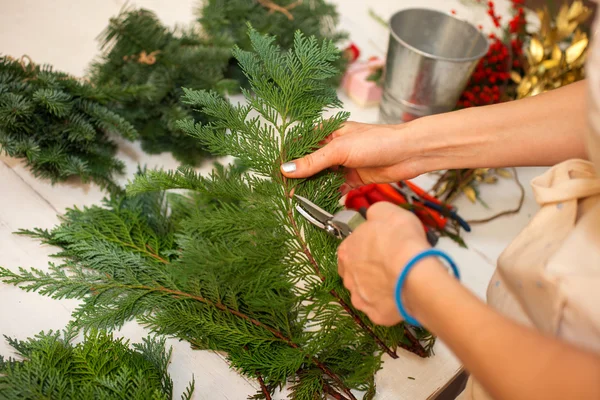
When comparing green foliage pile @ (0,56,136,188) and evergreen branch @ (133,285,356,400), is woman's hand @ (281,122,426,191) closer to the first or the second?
evergreen branch @ (133,285,356,400)

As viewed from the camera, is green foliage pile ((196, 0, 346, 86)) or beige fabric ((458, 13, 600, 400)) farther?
green foliage pile ((196, 0, 346, 86))

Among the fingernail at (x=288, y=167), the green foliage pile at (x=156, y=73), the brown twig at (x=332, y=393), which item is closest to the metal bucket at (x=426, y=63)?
the green foliage pile at (x=156, y=73)

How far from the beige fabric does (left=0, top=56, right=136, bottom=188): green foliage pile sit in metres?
0.77

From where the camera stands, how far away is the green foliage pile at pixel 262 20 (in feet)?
4.21

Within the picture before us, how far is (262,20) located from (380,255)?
98 cm

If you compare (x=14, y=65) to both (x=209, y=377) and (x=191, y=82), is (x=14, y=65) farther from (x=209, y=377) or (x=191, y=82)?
(x=209, y=377)

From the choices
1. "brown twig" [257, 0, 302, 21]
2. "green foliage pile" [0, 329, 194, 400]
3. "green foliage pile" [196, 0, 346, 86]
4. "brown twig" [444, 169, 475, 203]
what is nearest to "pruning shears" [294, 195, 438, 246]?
"green foliage pile" [0, 329, 194, 400]

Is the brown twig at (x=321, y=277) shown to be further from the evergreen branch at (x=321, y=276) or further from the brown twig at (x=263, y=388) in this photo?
the brown twig at (x=263, y=388)

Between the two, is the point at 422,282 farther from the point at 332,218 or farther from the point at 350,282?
the point at 332,218

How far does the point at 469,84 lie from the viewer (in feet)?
4.26

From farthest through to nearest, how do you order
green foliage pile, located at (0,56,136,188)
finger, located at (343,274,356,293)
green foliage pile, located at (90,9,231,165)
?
green foliage pile, located at (90,9,231,165) → green foliage pile, located at (0,56,136,188) → finger, located at (343,274,356,293)

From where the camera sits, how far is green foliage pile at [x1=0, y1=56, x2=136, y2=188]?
87 cm

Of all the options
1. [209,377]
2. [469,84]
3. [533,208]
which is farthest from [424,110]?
[209,377]

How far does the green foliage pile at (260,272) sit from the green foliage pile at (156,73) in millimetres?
357
